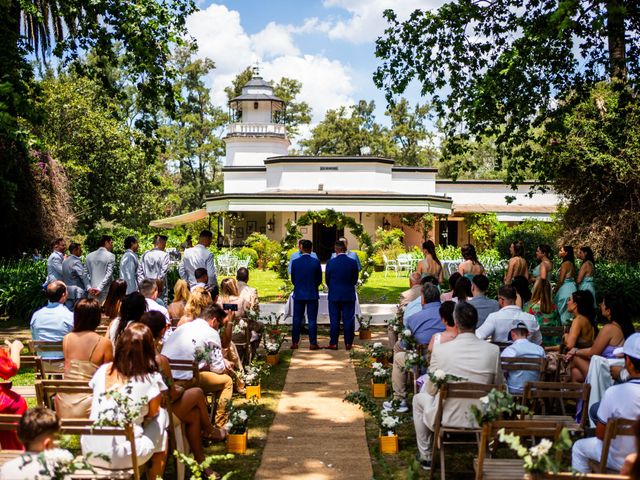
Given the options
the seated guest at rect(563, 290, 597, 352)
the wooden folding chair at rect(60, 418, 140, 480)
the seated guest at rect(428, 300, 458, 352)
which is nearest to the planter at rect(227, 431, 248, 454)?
the seated guest at rect(428, 300, 458, 352)

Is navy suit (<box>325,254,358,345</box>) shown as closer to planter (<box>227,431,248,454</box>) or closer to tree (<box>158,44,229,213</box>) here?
planter (<box>227,431,248,454</box>)

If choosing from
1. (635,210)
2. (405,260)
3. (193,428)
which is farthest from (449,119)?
(405,260)

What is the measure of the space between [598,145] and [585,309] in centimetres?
1163

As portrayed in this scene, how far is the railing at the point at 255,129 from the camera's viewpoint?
4578 cm

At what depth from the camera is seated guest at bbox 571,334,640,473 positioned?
4.50 metres

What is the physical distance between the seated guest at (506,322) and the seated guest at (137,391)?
418cm

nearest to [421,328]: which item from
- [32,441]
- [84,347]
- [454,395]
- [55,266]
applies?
[454,395]

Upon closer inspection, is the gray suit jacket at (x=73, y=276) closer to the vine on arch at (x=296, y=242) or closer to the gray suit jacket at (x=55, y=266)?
the gray suit jacket at (x=55, y=266)

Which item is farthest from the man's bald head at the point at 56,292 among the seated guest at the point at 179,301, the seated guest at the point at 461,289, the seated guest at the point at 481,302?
the seated guest at the point at 481,302

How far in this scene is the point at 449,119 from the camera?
588 inches

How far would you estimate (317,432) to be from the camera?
7414 mm

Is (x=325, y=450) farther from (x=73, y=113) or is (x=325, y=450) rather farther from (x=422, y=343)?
(x=73, y=113)

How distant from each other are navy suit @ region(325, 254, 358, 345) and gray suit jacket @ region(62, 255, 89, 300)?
430cm

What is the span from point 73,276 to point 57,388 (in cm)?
711
